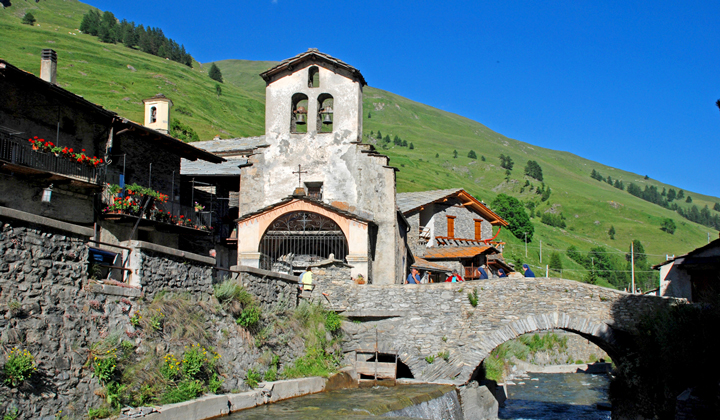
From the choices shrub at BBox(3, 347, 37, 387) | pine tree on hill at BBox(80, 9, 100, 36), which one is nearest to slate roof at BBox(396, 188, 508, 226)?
shrub at BBox(3, 347, 37, 387)

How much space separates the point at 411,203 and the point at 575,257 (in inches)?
2653

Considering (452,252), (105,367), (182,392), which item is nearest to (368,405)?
(182,392)

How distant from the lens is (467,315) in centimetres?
1956

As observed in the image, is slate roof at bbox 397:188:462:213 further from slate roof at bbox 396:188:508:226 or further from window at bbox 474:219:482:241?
window at bbox 474:219:482:241

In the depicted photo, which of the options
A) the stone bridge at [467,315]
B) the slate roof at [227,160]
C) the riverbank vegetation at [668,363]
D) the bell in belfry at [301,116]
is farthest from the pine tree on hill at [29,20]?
the riverbank vegetation at [668,363]

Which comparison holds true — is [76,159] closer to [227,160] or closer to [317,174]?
[317,174]

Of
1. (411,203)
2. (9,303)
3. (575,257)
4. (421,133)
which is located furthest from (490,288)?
(421,133)

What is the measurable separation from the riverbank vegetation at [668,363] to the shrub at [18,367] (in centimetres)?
1343

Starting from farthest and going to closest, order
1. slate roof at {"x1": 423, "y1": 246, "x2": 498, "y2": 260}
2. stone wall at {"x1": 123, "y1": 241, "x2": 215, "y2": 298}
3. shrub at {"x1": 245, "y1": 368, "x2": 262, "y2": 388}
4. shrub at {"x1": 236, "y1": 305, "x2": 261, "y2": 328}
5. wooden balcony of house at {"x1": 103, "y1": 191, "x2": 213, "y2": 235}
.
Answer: slate roof at {"x1": 423, "y1": 246, "x2": 498, "y2": 260} < wooden balcony of house at {"x1": 103, "y1": 191, "x2": 213, "y2": 235} < shrub at {"x1": 236, "y1": 305, "x2": 261, "y2": 328} < shrub at {"x1": 245, "y1": 368, "x2": 262, "y2": 388} < stone wall at {"x1": 123, "y1": 241, "x2": 215, "y2": 298}

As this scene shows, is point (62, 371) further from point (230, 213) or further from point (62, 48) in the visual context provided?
point (62, 48)

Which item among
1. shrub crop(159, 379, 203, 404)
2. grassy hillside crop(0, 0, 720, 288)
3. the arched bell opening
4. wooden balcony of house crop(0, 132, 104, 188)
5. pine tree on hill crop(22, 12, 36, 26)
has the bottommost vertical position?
shrub crop(159, 379, 203, 404)

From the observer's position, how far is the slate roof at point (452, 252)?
1337 inches

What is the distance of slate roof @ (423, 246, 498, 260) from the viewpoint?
3395 cm

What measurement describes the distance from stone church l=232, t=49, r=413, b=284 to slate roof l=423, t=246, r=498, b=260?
318 inches
